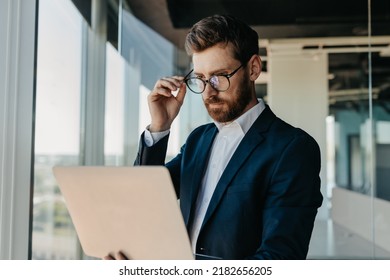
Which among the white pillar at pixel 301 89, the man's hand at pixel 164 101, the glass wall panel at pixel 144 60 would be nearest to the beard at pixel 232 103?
the man's hand at pixel 164 101

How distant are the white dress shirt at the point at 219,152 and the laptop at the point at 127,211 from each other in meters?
0.24

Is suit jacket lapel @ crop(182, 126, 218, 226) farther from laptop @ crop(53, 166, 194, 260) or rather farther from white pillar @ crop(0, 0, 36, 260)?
white pillar @ crop(0, 0, 36, 260)

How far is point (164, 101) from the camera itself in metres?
1.23

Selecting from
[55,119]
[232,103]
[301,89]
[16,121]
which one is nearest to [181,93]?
[232,103]

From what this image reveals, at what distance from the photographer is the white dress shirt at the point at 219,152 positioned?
1110 mm

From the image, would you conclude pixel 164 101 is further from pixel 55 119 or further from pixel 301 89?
pixel 301 89

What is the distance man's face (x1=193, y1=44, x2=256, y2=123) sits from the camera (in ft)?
3.59

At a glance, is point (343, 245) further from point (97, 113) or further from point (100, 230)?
point (100, 230)

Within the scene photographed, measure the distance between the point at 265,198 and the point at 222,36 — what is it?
398 millimetres

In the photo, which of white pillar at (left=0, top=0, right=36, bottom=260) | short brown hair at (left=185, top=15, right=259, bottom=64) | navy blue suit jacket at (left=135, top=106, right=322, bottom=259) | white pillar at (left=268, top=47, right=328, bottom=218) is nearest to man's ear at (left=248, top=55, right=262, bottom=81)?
short brown hair at (left=185, top=15, right=259, bottom=64)

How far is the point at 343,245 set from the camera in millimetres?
3496

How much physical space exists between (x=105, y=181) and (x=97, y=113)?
1.94 m

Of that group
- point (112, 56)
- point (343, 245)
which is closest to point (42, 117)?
point (112, 56)

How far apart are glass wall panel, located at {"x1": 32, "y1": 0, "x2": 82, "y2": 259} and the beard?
0.83 metres
